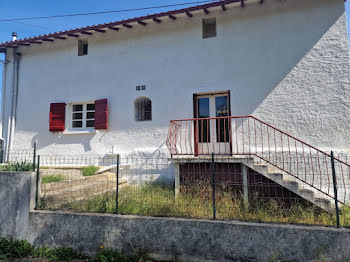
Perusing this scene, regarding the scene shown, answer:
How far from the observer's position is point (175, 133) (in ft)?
24.3

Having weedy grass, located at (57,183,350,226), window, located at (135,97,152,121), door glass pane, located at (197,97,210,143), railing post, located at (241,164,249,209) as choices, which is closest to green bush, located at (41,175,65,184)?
weedy grass, located at (57,183,350,226)

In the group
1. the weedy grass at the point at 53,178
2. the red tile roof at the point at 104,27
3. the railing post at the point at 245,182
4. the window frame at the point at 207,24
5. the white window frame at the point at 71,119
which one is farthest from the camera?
the white window frame at the point at 71,119

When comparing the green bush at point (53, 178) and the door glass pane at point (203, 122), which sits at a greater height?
the door glass pane at point (203, 122)

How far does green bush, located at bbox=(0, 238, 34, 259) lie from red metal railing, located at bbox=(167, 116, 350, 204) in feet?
11.3

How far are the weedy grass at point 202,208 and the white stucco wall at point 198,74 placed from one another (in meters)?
2.45

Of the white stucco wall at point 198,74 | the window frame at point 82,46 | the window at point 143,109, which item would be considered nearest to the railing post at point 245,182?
the white stucco wall at point 198,74

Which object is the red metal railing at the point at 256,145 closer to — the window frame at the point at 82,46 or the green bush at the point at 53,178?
the green bush at the point at 53,178

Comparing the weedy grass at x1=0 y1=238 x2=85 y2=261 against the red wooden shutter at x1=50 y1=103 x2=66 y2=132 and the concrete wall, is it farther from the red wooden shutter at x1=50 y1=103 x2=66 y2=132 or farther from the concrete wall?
the red wooden shutter at x1=50 y1=103 x2=66 y2=132

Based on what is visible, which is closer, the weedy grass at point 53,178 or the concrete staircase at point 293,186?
the concrete staircase at point 293,186

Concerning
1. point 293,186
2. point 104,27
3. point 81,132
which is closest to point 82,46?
point 104,27

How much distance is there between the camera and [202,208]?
4453mm

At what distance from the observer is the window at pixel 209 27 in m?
7.62

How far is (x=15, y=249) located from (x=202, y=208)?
315 cm

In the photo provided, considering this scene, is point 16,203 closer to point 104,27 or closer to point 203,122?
point 203,122
